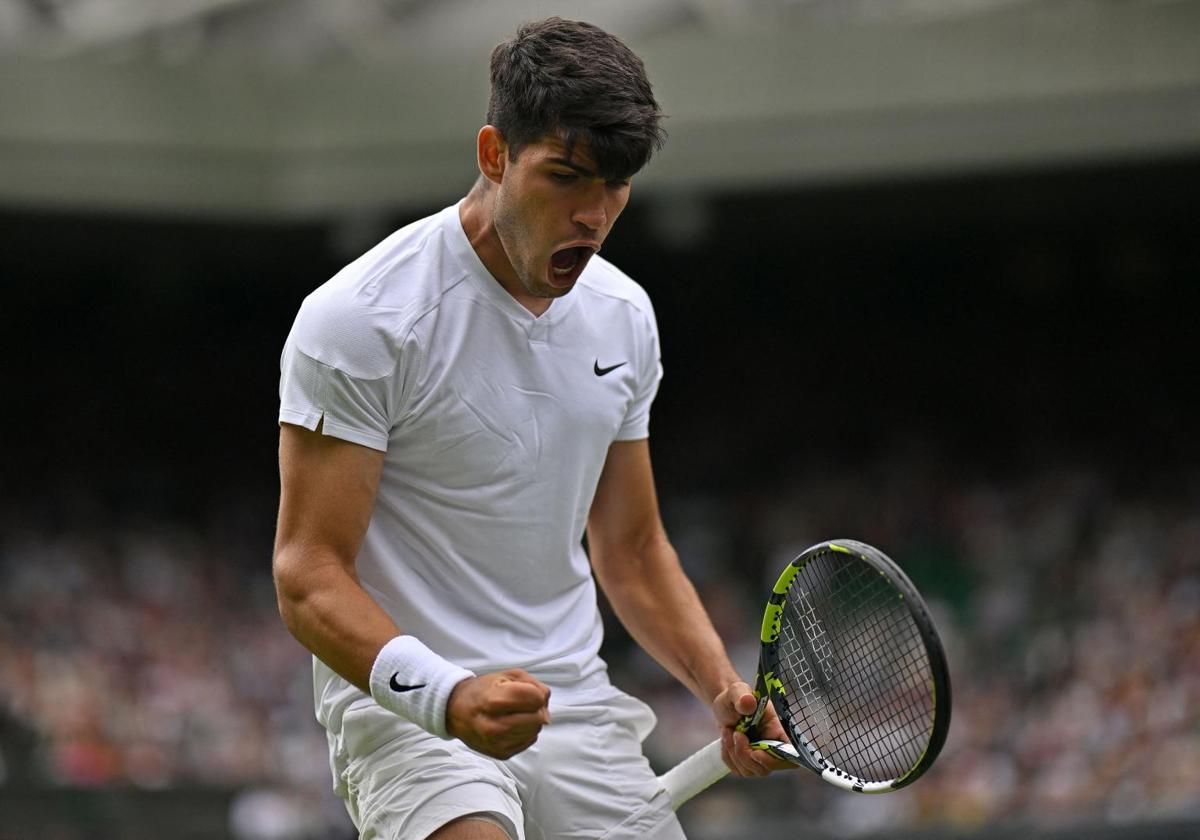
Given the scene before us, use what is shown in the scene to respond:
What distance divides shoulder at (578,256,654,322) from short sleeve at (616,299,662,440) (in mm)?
23

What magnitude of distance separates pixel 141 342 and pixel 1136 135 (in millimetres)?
12768

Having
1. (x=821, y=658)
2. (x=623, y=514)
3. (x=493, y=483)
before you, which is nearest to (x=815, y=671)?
(x=821, y=658)

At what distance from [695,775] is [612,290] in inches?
40.8

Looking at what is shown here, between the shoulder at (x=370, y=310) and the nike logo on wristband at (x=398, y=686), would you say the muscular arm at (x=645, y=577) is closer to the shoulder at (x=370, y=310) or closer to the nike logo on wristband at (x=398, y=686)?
the shoulder at (x=370, y=310)

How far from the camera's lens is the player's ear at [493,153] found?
3.20 meters

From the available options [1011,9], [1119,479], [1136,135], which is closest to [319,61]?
[1011,9]

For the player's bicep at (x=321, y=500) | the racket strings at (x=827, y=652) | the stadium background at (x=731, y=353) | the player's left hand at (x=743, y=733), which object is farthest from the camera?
the stadium background at (x=731, y=353)

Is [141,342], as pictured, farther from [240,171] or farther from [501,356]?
[501,356]

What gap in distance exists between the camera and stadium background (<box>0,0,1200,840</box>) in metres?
12.1

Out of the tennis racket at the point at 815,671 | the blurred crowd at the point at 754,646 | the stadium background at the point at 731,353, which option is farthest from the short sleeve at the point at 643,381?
the blurred crowd at the point at 754,646

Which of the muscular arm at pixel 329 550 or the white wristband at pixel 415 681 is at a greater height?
the muscular arm at pixel 329 550

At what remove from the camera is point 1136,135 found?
1412 cm

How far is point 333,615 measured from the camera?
306 cm

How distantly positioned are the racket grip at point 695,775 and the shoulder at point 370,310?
1077 millimetres
